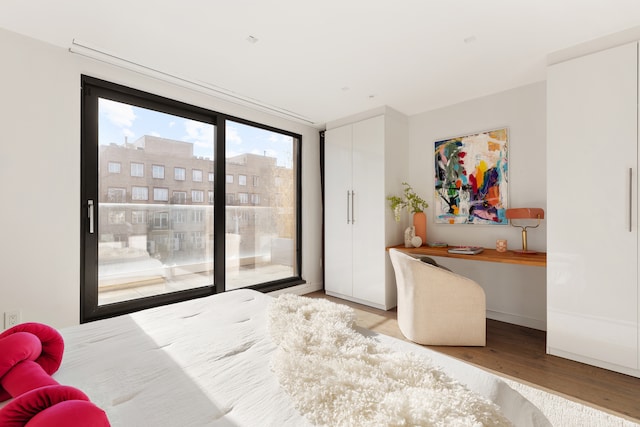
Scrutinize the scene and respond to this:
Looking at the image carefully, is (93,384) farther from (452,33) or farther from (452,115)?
(452,115)

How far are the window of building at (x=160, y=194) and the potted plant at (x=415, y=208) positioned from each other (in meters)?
2.46

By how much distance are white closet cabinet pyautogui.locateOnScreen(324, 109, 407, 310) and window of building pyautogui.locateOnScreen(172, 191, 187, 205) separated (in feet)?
6.18

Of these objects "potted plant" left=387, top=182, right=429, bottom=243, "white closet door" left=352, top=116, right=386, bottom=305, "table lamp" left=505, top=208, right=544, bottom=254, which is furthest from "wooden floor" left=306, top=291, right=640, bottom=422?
"potted plant" left=387, top=182, right=429, bottom=243

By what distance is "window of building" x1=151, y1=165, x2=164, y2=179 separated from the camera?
2838mm

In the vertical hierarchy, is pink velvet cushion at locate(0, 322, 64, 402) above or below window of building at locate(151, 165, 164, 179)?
below

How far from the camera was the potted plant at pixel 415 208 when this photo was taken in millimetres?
3533

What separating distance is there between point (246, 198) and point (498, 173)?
2.91m

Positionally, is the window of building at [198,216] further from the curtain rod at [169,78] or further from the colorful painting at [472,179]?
the colorful painting at [472,179]

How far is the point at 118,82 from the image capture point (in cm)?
254

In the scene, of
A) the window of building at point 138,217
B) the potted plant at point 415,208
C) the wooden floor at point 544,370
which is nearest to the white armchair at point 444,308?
the wooden floor at point 544,370

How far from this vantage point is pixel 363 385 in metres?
0.85

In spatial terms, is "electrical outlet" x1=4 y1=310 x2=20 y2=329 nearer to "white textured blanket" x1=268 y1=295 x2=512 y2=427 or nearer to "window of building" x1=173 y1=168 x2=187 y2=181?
"window of building" x1=173 y1=168 x2=187 y2=181

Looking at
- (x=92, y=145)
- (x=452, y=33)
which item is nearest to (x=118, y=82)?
(x=92, y=145)

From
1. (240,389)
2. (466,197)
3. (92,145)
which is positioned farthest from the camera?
(466,197)
